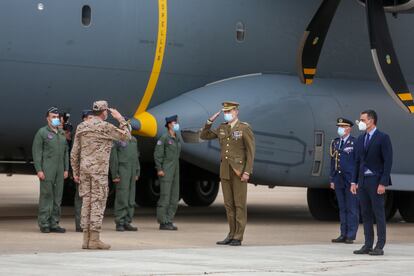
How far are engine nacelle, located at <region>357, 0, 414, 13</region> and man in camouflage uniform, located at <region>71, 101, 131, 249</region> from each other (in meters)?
6.68

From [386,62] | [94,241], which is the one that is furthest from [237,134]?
[386,62]

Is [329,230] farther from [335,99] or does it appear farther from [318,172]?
[335,99]

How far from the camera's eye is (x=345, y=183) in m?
16.0

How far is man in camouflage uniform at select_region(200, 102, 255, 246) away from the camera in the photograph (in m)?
14.4

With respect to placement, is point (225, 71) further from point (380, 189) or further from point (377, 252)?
point (377, 252)

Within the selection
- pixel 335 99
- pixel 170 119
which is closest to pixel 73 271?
pixel 170 119

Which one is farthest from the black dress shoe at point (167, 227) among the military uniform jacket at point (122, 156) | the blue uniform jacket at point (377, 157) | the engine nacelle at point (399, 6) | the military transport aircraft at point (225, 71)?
the engine nacelle at point (399, 6)

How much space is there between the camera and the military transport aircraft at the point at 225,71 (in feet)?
57.1

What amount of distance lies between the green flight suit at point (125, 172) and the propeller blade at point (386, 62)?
164 inches

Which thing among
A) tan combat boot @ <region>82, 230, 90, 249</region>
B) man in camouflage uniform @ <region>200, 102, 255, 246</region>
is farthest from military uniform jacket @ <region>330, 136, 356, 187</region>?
tan combat boot @ <region>82, 230, 90, 249</region>

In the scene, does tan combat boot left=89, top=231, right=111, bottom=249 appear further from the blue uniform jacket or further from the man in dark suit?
the blue uniform jacket

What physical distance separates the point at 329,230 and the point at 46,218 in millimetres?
5035

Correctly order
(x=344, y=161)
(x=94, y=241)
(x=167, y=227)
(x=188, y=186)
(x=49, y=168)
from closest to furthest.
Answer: (x=94, y=241) < (x=49, y=168) < (x=344, y=161) < (x=167, y=227) < (x=188, y=186)

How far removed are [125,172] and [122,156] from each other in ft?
0.84
